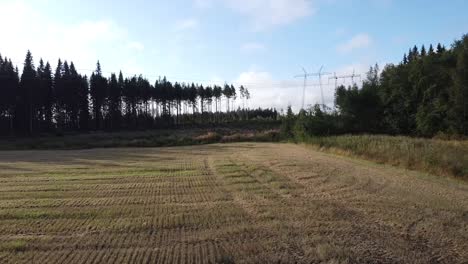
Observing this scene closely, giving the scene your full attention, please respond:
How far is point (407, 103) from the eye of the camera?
Result: 52438mm

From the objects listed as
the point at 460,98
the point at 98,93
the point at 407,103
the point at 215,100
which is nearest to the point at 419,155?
the point at 460,98

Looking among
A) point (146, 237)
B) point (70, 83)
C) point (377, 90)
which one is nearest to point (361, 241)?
point (146, 237)

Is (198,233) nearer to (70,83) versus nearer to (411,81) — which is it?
(411,81)

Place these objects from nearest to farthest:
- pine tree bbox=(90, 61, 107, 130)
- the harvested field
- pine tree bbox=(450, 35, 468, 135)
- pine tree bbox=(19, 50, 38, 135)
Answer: the harvested field < pine tree bbox=(450, 35, 468, 135) < pine tree bbox=(19, 50, 38, 135) < pine tree bbox=(90, 61, 107, 130)

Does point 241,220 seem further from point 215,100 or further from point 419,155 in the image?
point 215,100

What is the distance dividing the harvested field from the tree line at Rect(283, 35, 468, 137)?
31.2 m

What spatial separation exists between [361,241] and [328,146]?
1184 inches

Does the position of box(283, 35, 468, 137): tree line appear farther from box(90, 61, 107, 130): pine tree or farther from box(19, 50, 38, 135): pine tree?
box(90, 61, 107, 130): pine tree

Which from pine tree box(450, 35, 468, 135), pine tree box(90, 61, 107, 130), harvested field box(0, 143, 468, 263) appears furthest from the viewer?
pine tree box(90, 61, 107, 130)

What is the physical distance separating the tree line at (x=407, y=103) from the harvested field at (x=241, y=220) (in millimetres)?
31205

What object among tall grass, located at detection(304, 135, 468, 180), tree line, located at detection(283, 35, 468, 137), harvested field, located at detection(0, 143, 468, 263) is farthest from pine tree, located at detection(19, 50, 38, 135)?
harvested field, located at detection(0, 143, 468, 263)

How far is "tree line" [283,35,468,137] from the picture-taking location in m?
45.8

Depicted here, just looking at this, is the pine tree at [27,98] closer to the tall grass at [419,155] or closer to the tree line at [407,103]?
the tree line at [407,103]

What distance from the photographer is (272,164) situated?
2406 cm
